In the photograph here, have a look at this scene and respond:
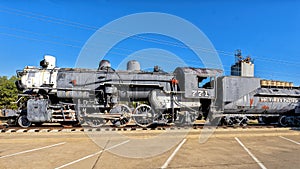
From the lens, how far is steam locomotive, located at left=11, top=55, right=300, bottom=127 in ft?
41.8

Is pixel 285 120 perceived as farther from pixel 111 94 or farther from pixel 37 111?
pixel 37 111

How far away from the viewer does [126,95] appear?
43.9 ft

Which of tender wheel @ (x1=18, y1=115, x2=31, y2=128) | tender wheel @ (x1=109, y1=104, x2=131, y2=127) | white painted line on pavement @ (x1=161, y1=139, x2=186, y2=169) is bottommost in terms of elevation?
white painted line on pavement @ (x1=161, y1=139, x2=186, y2=169)

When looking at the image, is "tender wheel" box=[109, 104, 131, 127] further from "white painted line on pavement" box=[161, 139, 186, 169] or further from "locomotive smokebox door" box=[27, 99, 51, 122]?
"white painted line on pavement" box=[161, 139, 186, 169]

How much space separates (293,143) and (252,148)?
2639mm

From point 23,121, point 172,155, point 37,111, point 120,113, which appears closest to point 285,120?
point 120,113

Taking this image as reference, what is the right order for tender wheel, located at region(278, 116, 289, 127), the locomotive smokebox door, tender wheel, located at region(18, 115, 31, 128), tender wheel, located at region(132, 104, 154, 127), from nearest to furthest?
the locomotive smokebox door
tender wheel, located at region(18, 115, 31, 128)
tender wheel, located at region(132, 104, 154, 127)
tender wheel, located at region(278, 116, 289, 127)

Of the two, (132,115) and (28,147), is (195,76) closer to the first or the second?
(132,115)

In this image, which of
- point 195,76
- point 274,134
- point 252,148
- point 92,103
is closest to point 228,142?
point 252,148

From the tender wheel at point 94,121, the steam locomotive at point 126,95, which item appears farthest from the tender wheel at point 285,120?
the tender wheel at point 94,121

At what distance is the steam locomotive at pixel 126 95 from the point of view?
12.7m

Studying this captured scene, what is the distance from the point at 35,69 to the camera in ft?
44.0

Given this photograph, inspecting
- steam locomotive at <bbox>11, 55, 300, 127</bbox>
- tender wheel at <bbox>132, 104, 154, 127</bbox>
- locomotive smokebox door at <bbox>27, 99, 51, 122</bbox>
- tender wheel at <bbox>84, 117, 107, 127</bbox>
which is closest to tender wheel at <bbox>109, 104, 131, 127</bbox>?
steam locomotive at <bbox>11, 55, 300, 127</bbox>

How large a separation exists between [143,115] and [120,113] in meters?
1.43
